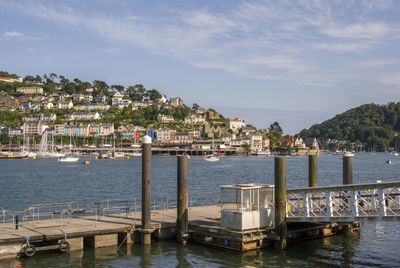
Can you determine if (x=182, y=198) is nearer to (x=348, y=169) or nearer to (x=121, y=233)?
(x=121, y=233)

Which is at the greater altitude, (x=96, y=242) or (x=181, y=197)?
(x=181, y=197)

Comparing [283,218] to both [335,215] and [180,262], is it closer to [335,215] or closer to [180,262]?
[335,215]

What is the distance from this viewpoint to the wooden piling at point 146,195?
21469 mm

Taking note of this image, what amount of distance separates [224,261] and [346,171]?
1038 centimetres

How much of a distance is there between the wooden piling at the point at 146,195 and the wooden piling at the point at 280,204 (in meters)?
6.01

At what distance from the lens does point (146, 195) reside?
70.3 ft

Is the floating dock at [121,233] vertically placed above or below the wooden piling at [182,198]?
below

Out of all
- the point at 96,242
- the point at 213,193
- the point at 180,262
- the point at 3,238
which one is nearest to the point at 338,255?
the point at 180,262

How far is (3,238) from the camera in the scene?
1936 cm

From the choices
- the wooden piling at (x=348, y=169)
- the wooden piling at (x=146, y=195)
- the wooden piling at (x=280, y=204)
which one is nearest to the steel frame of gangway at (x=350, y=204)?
the wooden piling at (x=280, y=204)

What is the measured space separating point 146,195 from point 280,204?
6285 mm

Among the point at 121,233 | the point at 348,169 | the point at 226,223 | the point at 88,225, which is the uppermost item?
the point at 348,169

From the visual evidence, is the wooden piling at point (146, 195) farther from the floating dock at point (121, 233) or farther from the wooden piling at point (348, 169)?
the wooden piling at point (348, 169)

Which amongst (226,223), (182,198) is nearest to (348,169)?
(226,223)
